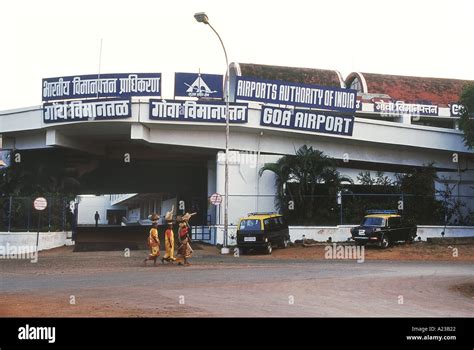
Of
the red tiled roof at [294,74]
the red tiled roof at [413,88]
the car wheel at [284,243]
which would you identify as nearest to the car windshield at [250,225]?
the car wheel at [284,243]

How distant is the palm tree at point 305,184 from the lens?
31922 mm

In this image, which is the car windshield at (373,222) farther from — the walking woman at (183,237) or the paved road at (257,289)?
the walking woman at (183,237)

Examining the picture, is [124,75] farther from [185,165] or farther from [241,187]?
[185,165]

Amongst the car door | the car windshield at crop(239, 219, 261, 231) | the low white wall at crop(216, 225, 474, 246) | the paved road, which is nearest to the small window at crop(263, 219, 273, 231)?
the car windshield at crop(239, 219, 261, 231)

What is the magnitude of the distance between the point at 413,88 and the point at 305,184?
2090 centimetres

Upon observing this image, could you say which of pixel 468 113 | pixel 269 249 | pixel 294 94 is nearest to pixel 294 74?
pixel 294 94

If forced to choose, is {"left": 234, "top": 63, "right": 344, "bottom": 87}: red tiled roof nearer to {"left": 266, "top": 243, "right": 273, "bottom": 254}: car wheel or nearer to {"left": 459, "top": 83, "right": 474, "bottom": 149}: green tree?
{"left": 459, "top": 83, "right": 474, "bottom": 149}: green tree

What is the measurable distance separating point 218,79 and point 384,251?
1333cm

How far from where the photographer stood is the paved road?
11.1 meters

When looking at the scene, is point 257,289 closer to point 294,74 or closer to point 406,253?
point 406,253

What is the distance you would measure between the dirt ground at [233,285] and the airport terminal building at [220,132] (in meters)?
8.13
